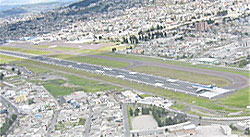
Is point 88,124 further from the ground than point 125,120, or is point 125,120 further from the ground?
point 125,120

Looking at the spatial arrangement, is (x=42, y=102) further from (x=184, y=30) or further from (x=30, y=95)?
(x=184, y=30)

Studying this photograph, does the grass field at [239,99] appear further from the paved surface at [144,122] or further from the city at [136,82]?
the paved surface at [144,122]

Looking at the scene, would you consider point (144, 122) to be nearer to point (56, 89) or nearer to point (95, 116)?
point (95, 116)

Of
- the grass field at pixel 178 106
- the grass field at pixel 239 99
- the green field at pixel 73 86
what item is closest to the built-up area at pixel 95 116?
the grass field at pixel 178 106

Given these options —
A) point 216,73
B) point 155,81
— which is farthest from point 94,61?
point 216,73

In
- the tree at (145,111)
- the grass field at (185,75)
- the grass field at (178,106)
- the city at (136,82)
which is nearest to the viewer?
the city at (136,82)

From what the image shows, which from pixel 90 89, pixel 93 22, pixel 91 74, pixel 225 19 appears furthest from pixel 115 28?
pixel 90 89
